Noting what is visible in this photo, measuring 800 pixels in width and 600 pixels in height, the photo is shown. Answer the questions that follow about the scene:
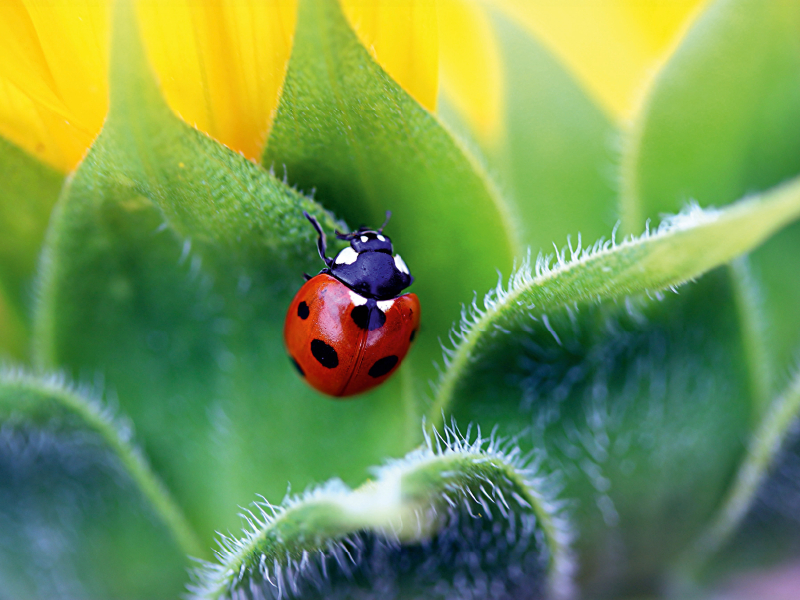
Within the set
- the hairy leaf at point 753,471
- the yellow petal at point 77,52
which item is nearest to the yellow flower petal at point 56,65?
the yellow petal at point 77,52

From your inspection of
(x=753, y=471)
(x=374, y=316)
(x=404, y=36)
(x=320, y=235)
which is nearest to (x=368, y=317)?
(x=374, y=316)

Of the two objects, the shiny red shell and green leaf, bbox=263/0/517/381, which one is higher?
green leaf, bbox=263/0/517/381

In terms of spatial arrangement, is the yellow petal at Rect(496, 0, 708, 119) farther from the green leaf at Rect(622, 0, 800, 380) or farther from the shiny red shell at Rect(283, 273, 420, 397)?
the shiny red shell at Rect(283, 273, 420, 397)

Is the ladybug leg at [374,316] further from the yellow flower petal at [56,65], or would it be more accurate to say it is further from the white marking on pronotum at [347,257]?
the yellow flower petal at [56,65]

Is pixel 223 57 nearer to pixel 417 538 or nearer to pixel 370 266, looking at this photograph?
pixel 370 266

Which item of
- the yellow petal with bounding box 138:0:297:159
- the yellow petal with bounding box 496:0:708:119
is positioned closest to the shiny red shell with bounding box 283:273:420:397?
the yellow petal with bounding box 138:0:297:159

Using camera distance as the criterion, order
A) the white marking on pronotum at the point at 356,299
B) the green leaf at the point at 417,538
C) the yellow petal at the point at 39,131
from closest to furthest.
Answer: the green leaf at the point at 417,538 → the yellow petal at the point at 39,131 → the white marking on pronotum at the point at 356,299

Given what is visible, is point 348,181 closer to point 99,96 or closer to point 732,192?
point 99,96
